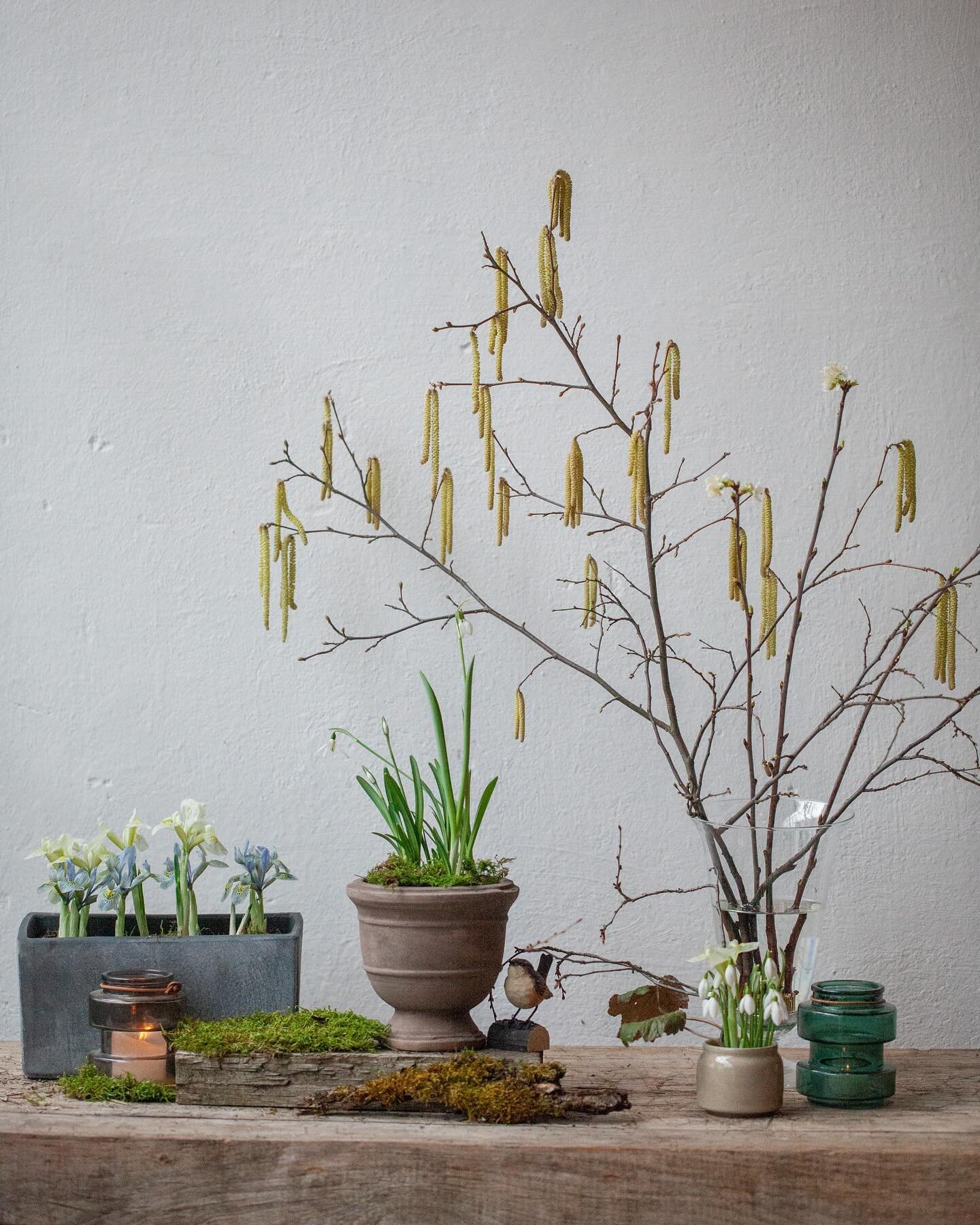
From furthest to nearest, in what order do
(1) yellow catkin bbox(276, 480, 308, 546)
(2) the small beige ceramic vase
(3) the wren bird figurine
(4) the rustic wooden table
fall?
(1) yellow catkin bbox(276, 480, 308, 546) < (3) the wren bird figurine < (2) the small beige ceramic vase < (4) the rustic wooden table

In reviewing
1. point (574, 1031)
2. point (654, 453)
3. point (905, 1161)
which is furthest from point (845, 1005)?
point (654, 453)

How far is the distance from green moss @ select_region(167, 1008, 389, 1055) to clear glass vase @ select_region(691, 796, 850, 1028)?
0.39 meters

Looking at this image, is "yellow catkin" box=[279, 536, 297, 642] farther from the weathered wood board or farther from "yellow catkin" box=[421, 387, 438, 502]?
the weathered wood board

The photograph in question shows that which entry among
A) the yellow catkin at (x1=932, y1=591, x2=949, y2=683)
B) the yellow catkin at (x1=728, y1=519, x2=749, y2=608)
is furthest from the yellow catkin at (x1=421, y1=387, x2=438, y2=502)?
the yellow catkin at (x1=932, y1=591, x2=949, y2=683)

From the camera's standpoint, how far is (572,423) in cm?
155

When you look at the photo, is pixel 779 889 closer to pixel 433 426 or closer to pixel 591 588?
pixel 591 588

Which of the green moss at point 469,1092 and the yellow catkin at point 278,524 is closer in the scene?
the green moss at point 469,1092

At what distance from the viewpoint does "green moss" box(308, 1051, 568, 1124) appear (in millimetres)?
1100

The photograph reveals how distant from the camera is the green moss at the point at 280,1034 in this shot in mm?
1162

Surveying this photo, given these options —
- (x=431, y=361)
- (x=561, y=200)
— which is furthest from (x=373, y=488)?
(x=561, y=200)

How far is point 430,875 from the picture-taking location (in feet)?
4.06

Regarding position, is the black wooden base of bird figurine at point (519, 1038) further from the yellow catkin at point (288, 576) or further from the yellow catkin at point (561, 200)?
the yellow catkin at point (561, 200)

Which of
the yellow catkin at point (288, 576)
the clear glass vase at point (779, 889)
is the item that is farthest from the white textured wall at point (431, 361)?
the clear glass vase at point (779, 889)

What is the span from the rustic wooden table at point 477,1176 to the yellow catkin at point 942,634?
0.43m
